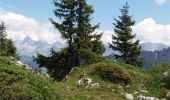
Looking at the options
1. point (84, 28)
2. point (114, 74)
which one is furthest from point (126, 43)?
point (114, 74)

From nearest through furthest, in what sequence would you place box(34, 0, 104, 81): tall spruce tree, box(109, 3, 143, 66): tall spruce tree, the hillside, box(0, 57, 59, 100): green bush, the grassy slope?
1. box(0, 57, 59, 100): green bush
2. the hillside
3. the grassy slope
4. box(34, 0, 104, 81): tall spruce tree
5. box(109, 3, 143, 66): tall spruce tree

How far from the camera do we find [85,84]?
93.7 feet

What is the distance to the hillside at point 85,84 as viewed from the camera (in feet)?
64.4

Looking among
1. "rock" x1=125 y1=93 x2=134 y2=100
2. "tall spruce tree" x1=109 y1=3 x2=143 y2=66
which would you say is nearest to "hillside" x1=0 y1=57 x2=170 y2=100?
"rock" x1=125 y1=93 x2=134 y2=100

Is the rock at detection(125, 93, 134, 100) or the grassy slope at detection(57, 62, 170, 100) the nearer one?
the grassy slope at detection(57, 62, 170, 100)

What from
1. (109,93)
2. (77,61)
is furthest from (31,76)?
(77,61)

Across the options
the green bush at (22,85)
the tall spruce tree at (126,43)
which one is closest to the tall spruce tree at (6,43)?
the tall spruce tree at (126,43)

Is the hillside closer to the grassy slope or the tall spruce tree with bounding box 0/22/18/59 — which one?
the grassy slope

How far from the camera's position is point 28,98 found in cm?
1903

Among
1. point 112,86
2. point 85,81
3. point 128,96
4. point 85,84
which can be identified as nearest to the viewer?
point 128,96

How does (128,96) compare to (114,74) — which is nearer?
(128,96)

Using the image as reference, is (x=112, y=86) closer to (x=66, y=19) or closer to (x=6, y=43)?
(x=66, y=19)

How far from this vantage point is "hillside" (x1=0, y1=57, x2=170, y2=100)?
1964 centimetres

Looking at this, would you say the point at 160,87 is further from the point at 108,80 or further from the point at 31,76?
the point at 31,76
